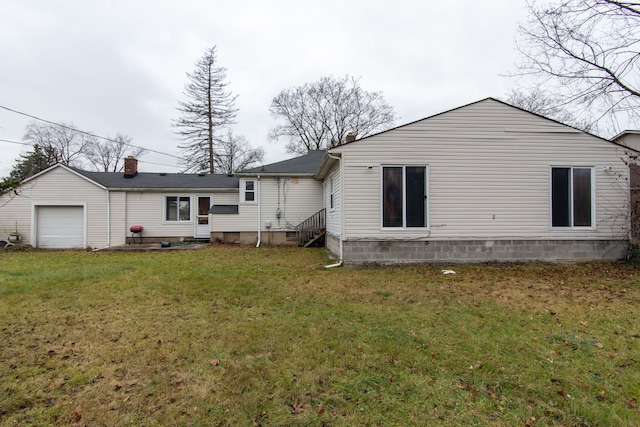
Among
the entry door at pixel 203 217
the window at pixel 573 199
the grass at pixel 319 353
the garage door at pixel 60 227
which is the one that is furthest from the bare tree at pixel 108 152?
the window at pixel 573 199

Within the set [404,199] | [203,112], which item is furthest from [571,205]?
[203,112]

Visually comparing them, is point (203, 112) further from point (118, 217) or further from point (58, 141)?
point (58, 141)

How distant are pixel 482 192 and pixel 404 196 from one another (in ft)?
7.27

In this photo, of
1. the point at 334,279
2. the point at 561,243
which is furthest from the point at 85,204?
the point at 561,243

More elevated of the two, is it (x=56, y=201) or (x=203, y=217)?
(x=56, y=201)

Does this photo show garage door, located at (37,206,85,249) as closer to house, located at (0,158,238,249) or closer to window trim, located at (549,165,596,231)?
house, located at (0,158,238,249)

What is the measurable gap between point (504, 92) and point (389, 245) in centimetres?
2058

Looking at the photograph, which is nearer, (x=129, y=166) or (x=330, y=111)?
(x=129, y=166)

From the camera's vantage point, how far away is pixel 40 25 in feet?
33.9

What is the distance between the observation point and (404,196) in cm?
830

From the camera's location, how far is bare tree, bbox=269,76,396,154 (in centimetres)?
2792

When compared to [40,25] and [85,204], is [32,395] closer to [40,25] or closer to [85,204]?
[40,25]

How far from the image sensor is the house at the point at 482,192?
Result: 8250 mm

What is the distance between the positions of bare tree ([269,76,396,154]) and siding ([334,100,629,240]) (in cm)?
1950
